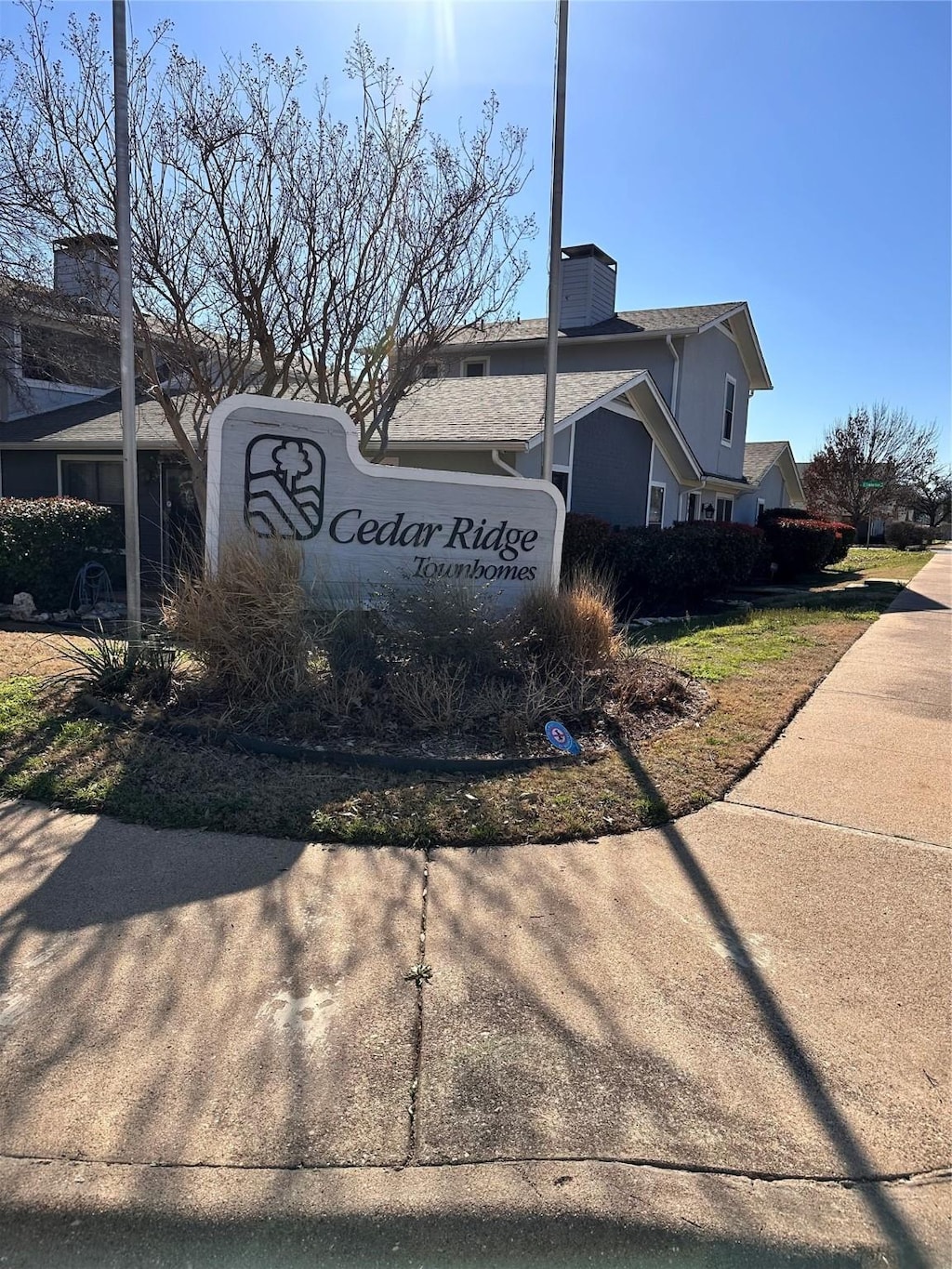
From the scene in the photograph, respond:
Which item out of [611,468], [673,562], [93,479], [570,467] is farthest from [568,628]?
[93,479]

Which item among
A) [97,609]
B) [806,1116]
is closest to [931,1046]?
[806,1116]

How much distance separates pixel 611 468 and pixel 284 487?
1020cm

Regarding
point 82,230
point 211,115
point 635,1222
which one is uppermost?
point 211,115

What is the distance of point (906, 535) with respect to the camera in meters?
48.2

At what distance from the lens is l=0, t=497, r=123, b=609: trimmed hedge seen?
36.0 feet

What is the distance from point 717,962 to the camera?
3.26m

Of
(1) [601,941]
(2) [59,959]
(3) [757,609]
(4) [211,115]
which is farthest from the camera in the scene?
(3) [757,609]

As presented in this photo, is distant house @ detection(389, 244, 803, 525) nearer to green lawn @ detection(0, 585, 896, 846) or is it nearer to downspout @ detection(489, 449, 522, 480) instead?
downspout @ detection(489, 449, 522, 480)

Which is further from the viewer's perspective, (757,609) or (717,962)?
(757,609)

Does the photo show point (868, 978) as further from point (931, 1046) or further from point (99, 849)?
point (99, 849)

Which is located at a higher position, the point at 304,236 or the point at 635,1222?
the point at 304,236

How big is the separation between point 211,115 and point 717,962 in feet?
33.1

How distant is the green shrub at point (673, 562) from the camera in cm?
1380

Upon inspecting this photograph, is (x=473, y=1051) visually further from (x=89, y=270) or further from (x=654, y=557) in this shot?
(x=654, y=557)
